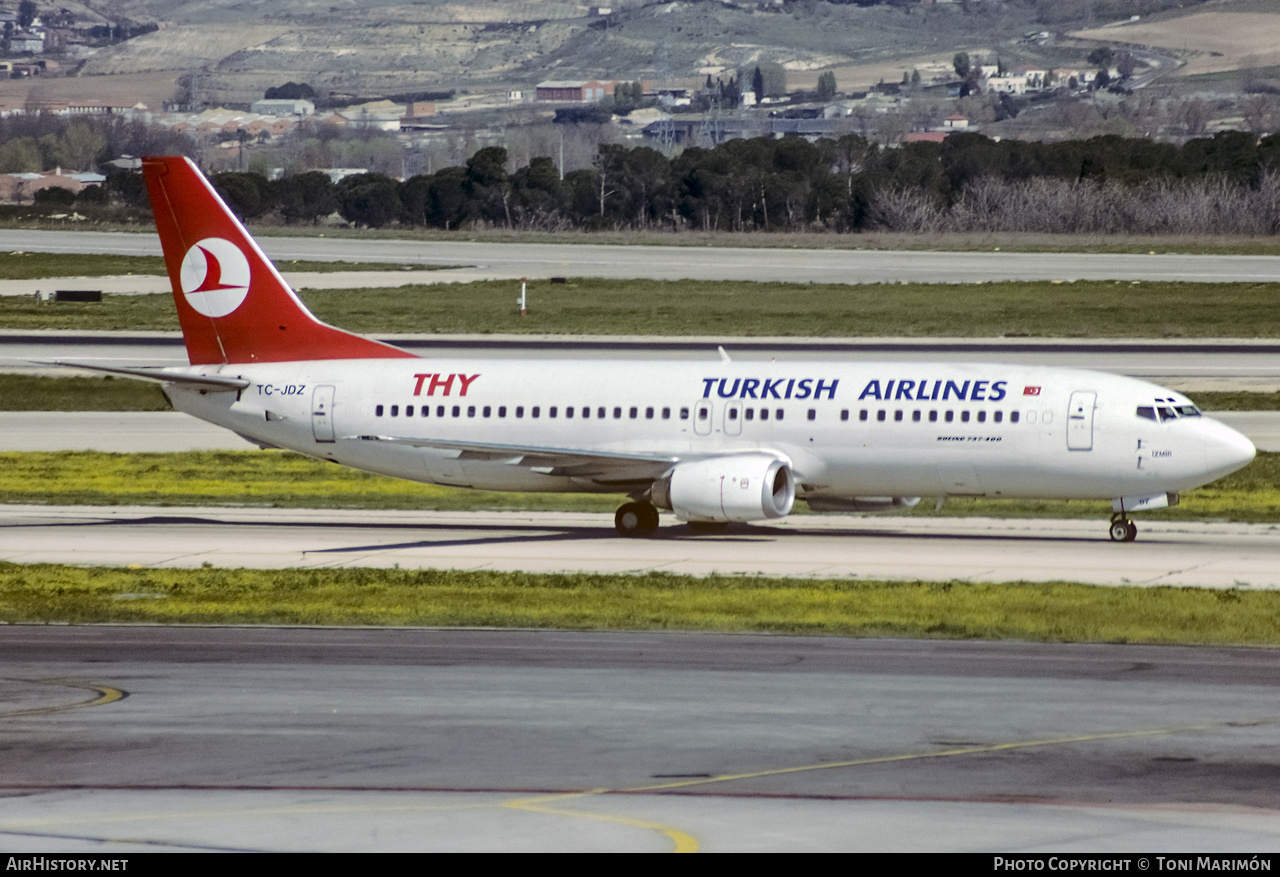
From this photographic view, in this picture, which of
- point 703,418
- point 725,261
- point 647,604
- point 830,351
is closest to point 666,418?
point 703,418

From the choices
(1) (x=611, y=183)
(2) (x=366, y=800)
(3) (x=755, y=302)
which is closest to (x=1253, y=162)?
(1) (x=611, y=183)

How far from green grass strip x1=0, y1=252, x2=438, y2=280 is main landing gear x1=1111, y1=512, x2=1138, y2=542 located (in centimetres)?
8115

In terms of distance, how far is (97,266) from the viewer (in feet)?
395

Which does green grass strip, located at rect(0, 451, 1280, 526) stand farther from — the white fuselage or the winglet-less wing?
the winglet-less wing

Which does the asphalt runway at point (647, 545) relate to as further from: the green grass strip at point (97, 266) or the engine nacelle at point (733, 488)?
the green grass strip at point (97, 266)

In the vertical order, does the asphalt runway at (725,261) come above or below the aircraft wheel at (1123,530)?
above

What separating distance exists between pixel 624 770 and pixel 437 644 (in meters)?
9.02

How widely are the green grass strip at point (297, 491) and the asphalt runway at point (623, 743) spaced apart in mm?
18668

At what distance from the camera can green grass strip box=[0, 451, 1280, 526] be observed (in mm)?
47000

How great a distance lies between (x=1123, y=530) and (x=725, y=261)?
264 feet

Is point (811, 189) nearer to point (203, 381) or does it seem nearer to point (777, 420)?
point (203, 381)

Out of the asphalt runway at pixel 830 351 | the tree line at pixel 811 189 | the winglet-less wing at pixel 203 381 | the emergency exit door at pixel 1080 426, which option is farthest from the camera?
the tree line at pixel 811 189

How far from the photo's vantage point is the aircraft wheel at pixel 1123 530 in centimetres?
4084

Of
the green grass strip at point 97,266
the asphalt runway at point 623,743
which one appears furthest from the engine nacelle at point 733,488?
the green grass strip at point 97,266
